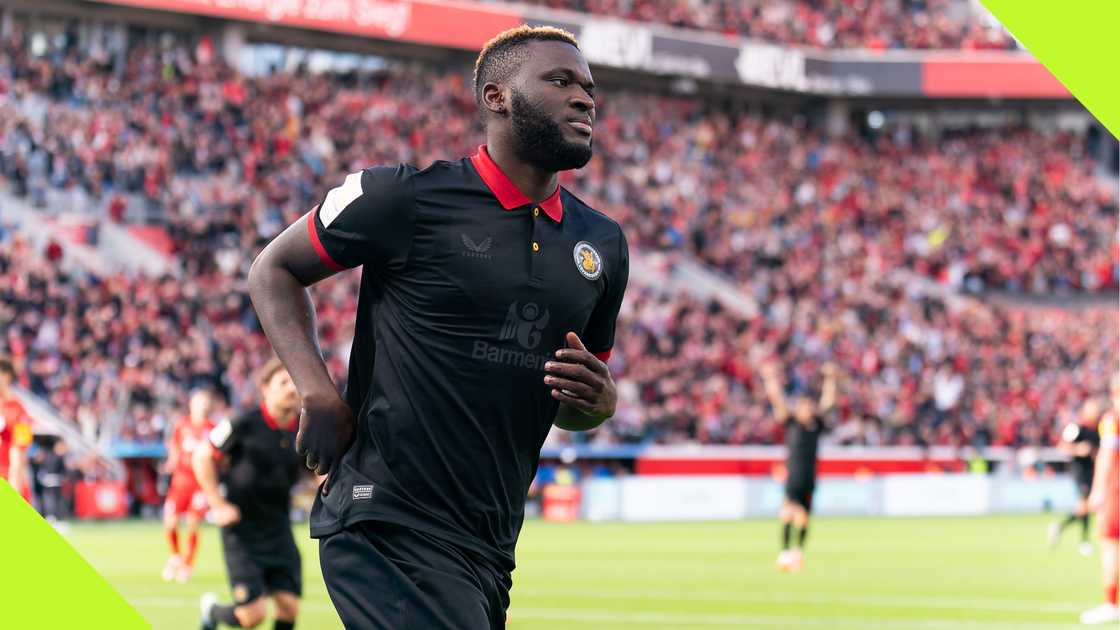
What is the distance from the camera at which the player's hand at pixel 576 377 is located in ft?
15.1

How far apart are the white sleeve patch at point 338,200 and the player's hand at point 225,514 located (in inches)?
251

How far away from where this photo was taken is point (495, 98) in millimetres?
4824

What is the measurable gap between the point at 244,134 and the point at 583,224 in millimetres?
32556

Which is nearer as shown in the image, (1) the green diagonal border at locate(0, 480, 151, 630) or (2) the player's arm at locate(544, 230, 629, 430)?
(2) the player's arm at locate(544, 230, 629, 430)

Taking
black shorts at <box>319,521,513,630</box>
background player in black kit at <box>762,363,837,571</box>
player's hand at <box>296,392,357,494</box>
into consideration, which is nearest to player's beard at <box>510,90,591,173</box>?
player's hand at <box>296,392,357,494</box>

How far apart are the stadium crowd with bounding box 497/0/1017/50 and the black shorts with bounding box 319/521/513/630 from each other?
42.6 m

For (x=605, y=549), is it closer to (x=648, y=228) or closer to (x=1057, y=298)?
(x=648, y=228)

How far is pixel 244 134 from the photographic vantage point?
3650cm

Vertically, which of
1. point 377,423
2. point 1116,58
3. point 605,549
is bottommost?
point 605,549

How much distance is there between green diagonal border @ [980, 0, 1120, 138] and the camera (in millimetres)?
11898

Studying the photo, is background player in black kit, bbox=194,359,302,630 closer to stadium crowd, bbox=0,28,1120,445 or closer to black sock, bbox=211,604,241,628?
black sock, bbox=211,604,241,628

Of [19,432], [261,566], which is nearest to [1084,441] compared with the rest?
[19,432]

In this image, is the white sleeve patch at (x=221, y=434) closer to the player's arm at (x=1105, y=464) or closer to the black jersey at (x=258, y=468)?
the black jersey at (x=258, y=468)

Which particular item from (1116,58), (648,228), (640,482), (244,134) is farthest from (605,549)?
(648,228)
